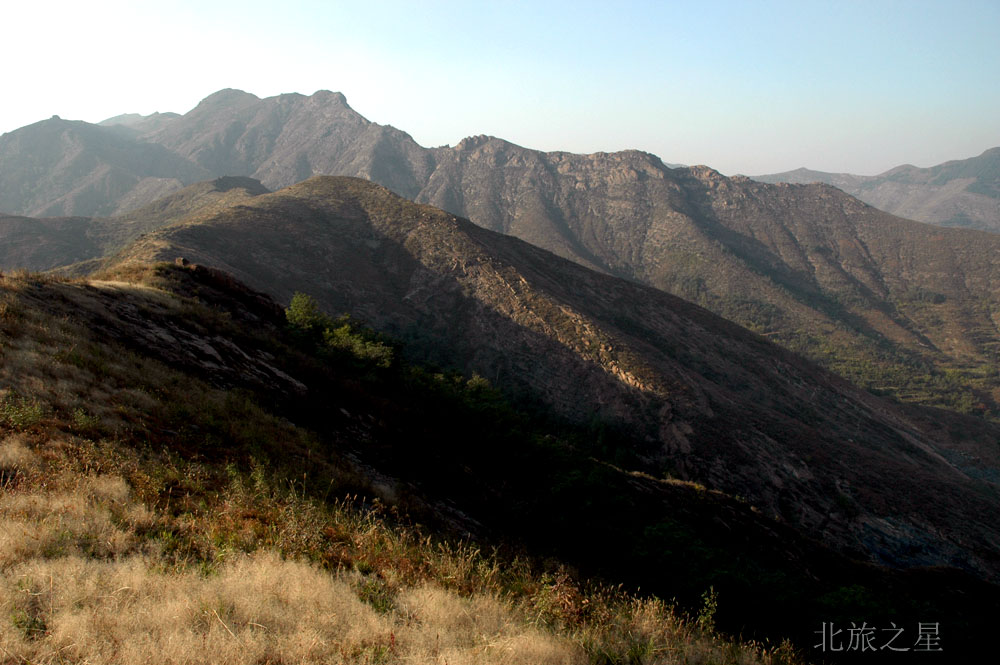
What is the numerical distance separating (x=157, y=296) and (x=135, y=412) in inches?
350

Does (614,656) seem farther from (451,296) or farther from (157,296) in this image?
(451,296)

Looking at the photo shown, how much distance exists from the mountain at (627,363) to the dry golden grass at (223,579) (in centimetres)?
2417

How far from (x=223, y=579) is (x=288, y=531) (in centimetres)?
98

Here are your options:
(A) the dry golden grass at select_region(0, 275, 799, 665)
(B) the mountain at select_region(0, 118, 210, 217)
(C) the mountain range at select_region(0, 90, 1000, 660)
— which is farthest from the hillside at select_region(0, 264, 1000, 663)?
(B) the mountain at select_region(0, 118, 210, 217)

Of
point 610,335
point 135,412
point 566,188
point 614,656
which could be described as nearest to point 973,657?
point 614,656

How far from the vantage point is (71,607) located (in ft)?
11.6

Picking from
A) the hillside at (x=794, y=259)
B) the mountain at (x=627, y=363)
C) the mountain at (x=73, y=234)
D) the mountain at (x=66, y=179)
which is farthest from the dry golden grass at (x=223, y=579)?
the mountain at (x=66, y=179)

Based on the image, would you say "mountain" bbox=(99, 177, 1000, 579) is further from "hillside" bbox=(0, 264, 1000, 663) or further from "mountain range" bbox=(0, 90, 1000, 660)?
"hillside" bbox=(0, 264, 1000, 663)

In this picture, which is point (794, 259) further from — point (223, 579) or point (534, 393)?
point (223, 579)

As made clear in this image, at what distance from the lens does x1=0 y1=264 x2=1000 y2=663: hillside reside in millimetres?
3777

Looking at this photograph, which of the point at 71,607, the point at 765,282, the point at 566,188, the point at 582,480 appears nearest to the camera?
the point at 71,607

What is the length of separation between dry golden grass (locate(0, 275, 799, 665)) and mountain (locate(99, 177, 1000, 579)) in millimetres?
24174

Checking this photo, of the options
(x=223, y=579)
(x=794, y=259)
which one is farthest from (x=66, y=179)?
(x=794, y=259)

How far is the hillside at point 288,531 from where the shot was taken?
3777 millimetres
